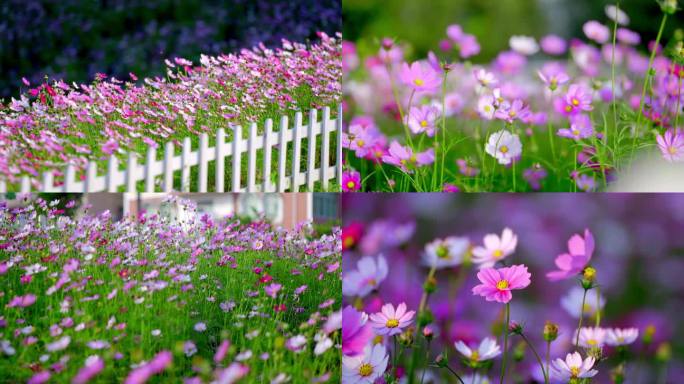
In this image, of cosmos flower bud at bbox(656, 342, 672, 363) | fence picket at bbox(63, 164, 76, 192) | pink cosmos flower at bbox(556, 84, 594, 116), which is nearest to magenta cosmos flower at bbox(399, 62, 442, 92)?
pink cosmos flower at bbox(556, 84, 594, 116)

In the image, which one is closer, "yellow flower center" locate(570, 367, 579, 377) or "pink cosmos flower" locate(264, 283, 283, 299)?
"pink cosmos flower" locate(264, 283, 283, 299)

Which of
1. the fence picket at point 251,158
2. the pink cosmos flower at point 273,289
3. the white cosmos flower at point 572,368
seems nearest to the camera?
→ the fence picket at point 251,158

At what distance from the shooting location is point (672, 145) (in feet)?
7.55

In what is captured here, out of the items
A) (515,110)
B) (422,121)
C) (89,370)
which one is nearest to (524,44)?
(515,110)

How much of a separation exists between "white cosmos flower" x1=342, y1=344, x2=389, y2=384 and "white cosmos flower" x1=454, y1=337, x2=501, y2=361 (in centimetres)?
25

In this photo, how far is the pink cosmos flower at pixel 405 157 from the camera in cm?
221

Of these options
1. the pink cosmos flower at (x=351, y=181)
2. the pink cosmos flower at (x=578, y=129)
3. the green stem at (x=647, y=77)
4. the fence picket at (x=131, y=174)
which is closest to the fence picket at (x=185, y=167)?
the fence picket at (x=131, y=174)

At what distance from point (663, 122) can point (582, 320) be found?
0.74 meters

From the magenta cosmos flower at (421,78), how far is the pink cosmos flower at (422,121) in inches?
3.0

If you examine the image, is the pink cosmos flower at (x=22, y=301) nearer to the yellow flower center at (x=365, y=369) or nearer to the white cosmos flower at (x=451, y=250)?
the yellow flower center at (x=365, y=369)

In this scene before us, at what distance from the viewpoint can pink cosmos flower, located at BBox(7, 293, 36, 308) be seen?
204 centimetres

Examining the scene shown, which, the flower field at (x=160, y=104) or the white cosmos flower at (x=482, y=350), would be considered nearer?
the flower field at (x=160, y=104)

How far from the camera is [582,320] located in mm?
2320

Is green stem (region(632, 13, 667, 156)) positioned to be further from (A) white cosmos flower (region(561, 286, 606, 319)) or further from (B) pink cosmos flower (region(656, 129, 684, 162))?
(A) white cosmos flower (region(561, 286, 606, 319))
